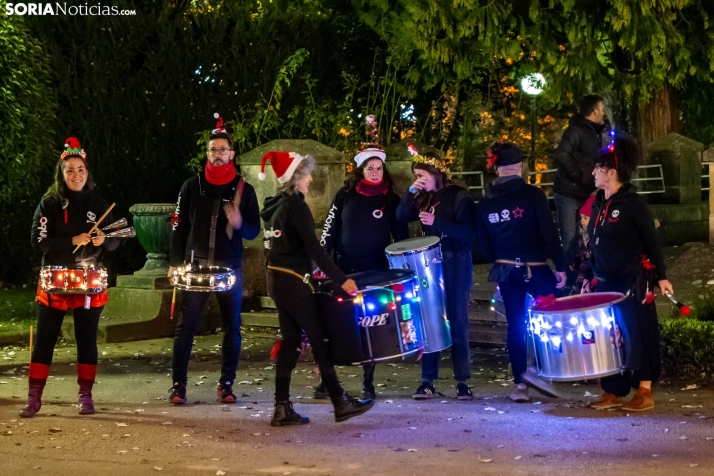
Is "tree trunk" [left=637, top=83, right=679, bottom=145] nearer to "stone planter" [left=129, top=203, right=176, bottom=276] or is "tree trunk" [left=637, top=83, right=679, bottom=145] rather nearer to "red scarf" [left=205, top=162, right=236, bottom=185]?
"stone planter" [left=129, top=203, right=176, bottom=276]

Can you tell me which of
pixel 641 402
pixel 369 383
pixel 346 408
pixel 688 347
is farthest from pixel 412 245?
pixel 688 347

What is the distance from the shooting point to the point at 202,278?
27.9ft

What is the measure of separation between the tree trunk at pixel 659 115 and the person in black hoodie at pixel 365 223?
38.3ft

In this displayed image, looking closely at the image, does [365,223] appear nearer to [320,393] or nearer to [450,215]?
[450,215]

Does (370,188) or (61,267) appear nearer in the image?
(61,267)

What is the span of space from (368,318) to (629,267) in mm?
1764

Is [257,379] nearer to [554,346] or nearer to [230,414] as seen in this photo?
[230,414]

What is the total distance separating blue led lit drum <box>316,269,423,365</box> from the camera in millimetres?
7566

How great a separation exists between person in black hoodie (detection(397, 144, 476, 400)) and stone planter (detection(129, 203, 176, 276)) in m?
4.80

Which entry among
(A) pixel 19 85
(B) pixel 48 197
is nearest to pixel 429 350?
(B) pixel 48 197

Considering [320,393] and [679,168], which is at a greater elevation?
[679,168]

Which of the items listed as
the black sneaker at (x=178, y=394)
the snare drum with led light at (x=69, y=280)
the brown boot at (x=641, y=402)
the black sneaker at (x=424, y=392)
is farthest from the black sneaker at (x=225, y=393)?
the brown boot at (x=641, y=402)

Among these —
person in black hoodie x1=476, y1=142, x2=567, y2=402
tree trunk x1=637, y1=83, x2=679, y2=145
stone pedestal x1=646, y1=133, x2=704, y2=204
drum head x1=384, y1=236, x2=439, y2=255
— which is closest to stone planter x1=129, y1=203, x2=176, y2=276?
drum head x1=384, y1=236, x2=439, y2=255

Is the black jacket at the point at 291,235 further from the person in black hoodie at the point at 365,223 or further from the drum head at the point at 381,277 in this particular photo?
the person in black hoodie at the point at 365,223
